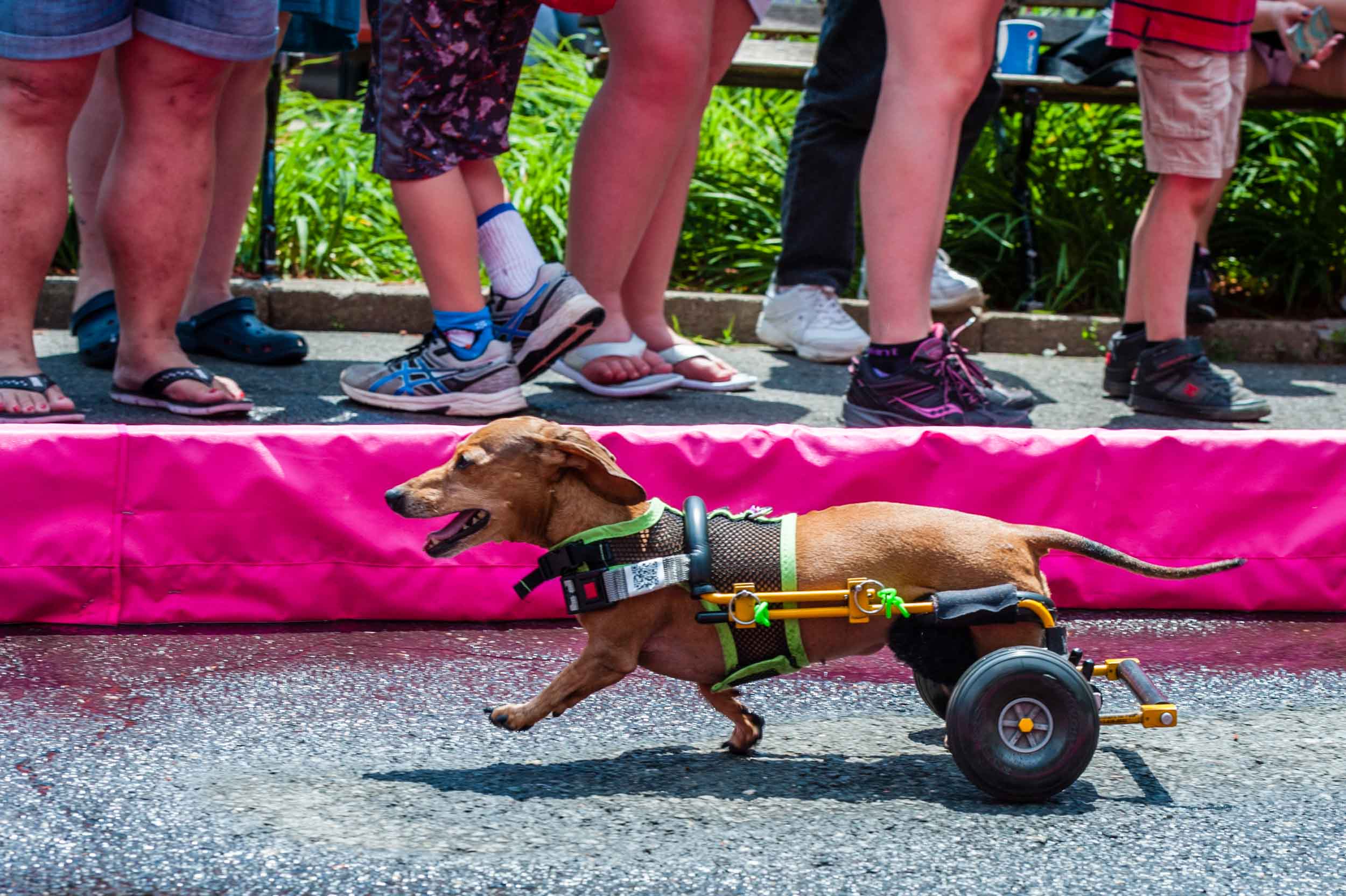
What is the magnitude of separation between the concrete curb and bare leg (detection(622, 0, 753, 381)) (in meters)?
1.09

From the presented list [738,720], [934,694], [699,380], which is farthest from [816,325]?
[738,720]

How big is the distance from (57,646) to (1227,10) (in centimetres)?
343

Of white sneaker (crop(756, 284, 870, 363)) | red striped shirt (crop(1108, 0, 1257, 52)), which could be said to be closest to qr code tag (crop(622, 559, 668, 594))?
red striped shirt (crop(1108, 0, 1257, 52))

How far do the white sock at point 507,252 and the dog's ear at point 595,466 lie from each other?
5.41 ft

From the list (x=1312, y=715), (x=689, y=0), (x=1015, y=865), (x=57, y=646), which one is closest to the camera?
(x=1015, y=865)

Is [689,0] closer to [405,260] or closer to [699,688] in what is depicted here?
[699,688]

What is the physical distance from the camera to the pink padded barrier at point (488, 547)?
2664mm

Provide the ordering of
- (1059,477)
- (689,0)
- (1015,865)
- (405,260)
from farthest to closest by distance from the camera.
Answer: (405,260)
(689,0)
(1059,477)
(1015,865)

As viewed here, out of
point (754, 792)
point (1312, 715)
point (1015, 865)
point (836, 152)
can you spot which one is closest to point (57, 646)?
point (754, 792)

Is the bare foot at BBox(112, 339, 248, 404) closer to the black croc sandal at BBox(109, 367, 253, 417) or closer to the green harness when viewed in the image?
the black croc sandal at BBox(109, 367, 253, 417)

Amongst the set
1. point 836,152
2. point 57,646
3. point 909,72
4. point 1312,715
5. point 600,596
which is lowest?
point 57,646

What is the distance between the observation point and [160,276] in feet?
12.0

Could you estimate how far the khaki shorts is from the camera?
163 inches

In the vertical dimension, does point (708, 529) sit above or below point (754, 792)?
above
